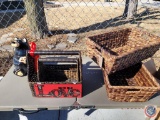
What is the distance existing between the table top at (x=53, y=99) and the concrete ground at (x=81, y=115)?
1.56 feet

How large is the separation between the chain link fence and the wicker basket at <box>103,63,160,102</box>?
112 cm

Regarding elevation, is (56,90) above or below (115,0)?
above

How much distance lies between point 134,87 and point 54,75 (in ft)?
1.77

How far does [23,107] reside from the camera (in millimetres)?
1133

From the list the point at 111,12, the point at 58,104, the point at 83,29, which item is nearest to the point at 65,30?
the point at 83,29

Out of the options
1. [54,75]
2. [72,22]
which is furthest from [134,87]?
[72,22]

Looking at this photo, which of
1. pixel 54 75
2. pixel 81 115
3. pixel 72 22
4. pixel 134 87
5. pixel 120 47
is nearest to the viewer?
pixel 134 87

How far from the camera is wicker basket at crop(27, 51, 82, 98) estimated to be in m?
1.12

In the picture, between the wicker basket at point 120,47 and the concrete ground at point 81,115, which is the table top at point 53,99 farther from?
the concrete ground at point 81,115

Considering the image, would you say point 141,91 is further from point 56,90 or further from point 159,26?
point 159,26

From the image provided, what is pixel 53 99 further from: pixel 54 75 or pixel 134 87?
pixel 134 87

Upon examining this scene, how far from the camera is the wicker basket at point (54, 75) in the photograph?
112 cm

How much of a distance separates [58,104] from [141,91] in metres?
0.47

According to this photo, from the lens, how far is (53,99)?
118cm
